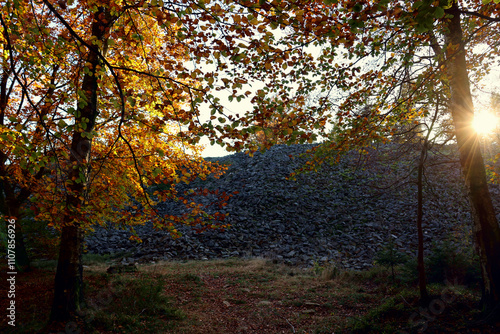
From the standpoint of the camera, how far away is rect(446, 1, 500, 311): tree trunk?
5.26 m

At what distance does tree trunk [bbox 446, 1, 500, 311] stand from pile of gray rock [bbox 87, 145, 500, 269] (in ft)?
17.6

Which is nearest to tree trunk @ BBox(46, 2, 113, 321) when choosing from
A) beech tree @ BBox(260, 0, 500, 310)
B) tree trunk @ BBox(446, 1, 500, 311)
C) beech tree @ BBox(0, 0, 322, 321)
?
beech tree @ BBox(0, 0, 322, 321)

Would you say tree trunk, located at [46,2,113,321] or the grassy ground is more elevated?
tree trunk, located at [46,2,113,321]

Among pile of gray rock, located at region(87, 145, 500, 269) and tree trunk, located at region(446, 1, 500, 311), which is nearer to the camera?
tree trunk, located at region(446, 1, 500, 311)

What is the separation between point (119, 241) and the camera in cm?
1605

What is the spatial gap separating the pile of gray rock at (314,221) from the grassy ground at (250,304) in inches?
130

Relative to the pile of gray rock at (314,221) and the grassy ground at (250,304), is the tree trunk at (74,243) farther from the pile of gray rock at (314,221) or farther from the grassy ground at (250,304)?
the pile of gray rock at (314,221)

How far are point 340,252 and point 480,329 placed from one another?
9038mm

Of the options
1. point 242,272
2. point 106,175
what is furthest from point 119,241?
point 106,175

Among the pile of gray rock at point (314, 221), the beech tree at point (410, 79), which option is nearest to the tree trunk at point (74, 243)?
the beech tree at point (410, 79)

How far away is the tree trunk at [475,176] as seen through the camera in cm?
526

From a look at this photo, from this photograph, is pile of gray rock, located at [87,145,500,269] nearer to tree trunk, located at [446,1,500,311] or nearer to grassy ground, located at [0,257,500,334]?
grassy ground, located at [0,257,500,334]

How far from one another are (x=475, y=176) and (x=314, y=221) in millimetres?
12056

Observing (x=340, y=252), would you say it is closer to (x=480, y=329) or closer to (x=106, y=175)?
(x=480, y=329)
